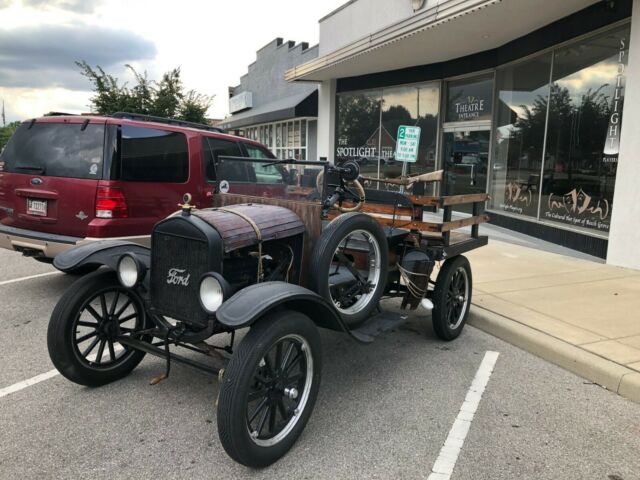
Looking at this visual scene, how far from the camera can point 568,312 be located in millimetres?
5074

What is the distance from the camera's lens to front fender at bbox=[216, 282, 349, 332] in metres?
2.52

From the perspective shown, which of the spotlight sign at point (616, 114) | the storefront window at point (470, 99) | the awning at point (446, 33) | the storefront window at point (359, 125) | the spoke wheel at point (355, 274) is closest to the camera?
the spoke wheel at point (355, 274)

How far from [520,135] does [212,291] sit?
9.24 meters

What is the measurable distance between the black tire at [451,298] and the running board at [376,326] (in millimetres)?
586

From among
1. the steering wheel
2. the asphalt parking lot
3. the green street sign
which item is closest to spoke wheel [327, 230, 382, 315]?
the steering wheel

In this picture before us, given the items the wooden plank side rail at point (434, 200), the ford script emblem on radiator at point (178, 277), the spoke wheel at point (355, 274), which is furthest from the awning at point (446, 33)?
the ford script emblem on radiator at point (178, 277)

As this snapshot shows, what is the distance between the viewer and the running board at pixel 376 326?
3428 millimetres

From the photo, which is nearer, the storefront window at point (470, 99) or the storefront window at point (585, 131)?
the storefront window at point (585, 131)

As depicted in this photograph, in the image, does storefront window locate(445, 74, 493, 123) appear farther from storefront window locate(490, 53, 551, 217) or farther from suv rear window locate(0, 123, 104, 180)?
suv rear window locate(0, 123, 104, 180)

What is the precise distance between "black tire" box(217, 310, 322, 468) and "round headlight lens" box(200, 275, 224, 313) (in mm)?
287

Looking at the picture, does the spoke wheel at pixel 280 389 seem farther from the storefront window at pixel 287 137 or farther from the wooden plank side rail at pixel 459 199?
the storefront window at pixel 287 137

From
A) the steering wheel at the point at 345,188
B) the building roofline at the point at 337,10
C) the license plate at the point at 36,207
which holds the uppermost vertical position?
the building roofline at the point at 337,10

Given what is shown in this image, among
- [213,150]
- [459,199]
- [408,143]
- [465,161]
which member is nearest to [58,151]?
[213,150]

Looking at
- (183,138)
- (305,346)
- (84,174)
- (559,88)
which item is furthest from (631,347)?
(559,88)
